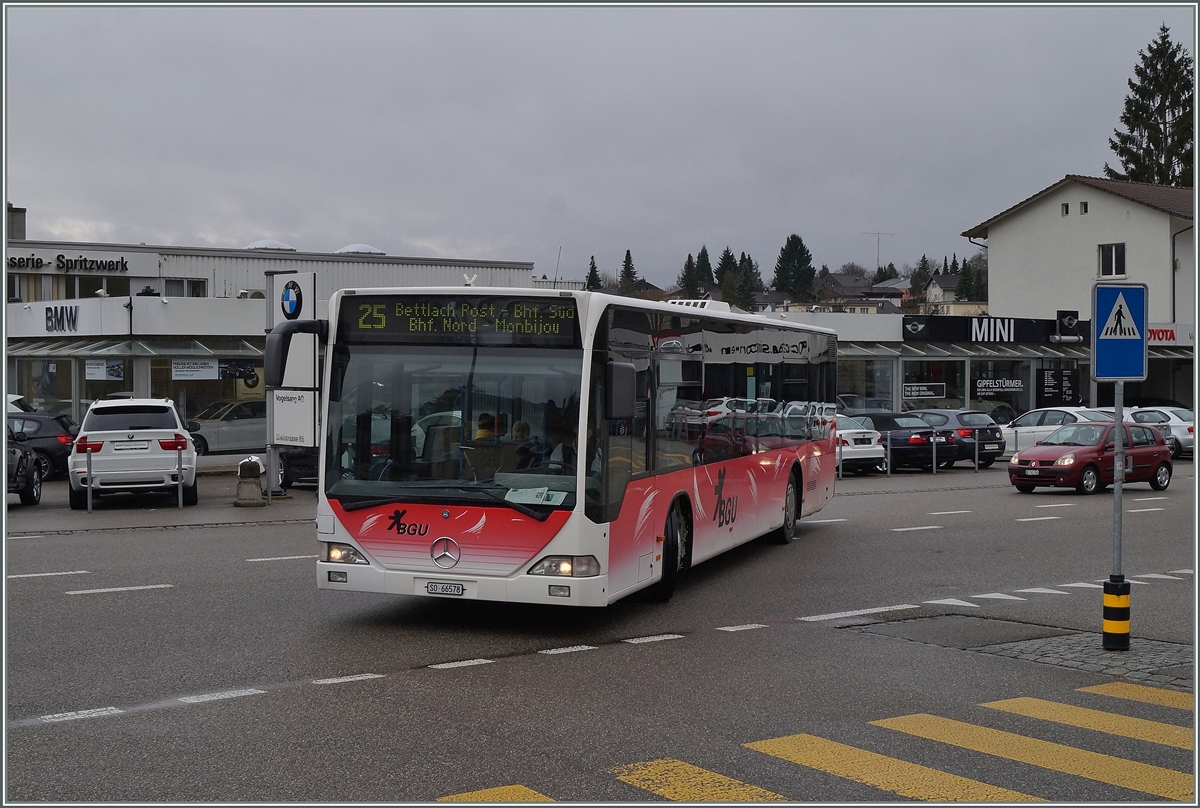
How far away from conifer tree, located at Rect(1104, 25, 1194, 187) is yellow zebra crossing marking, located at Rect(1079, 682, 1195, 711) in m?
71.6

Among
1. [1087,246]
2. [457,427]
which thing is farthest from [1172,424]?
[457,427]

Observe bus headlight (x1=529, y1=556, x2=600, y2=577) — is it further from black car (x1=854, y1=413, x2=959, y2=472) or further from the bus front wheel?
black car (x1=854, y1=413, x2=959, y2=472)

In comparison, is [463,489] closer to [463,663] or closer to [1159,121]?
[463,663]

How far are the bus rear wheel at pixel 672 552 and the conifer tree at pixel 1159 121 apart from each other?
69282 millimetres

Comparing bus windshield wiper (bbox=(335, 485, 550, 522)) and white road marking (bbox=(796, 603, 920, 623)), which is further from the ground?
bus windshield wiper (bbox=(335, 485, 550, 522))

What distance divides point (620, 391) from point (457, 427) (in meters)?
1.35

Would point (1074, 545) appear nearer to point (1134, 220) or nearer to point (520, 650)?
point (520, 650)

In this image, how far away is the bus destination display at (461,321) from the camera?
33.3ft

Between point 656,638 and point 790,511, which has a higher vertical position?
point 790,511

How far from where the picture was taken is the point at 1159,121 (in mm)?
73812

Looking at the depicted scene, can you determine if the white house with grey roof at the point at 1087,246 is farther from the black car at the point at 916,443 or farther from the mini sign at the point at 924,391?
the black car at the point at 916,443

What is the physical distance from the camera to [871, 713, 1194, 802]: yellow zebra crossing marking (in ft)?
20.1

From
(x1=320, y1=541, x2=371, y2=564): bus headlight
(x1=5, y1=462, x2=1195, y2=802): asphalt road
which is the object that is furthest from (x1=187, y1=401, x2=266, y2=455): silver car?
(x1=320, y1=541, x2=371, y2=564): bus headlight

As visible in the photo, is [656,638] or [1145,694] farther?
[656,638]
